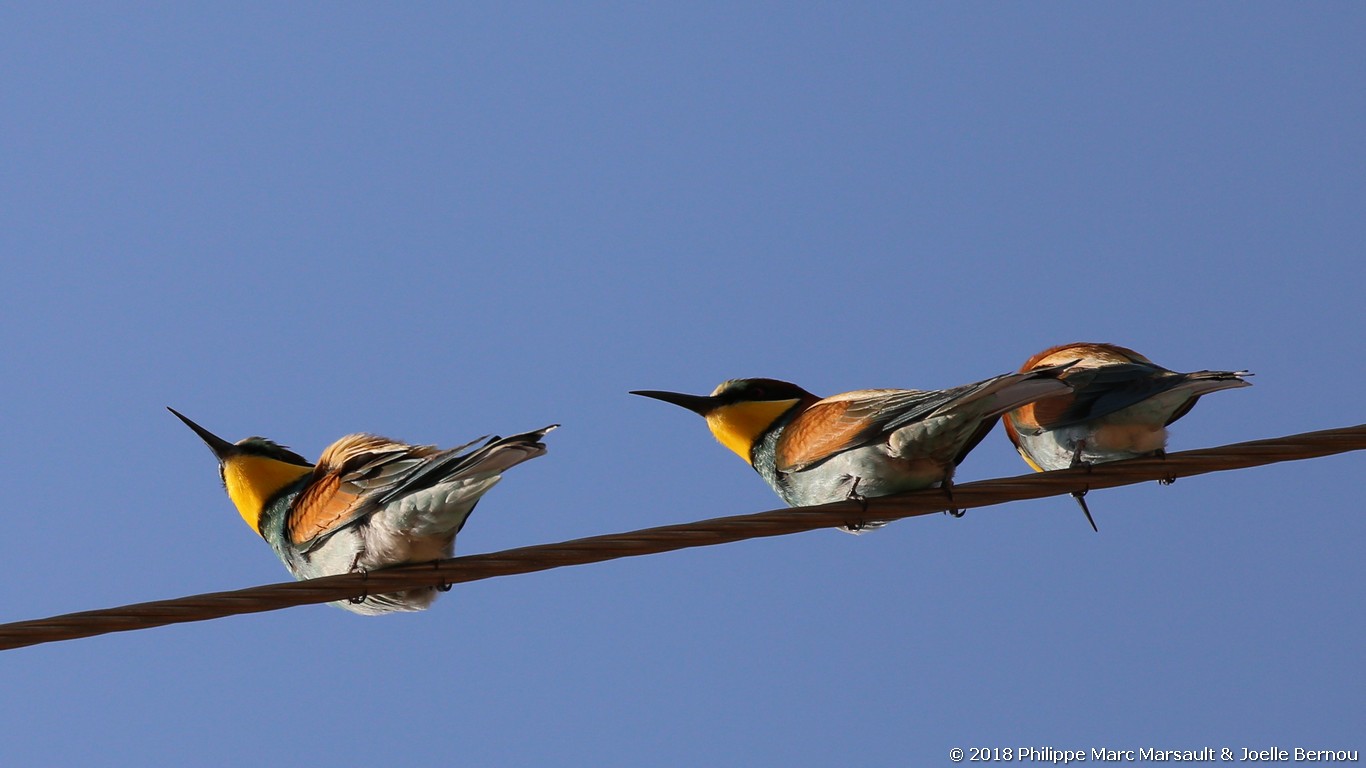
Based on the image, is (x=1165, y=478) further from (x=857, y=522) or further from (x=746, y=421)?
(x=746, y=421)

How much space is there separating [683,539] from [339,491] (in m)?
1.80

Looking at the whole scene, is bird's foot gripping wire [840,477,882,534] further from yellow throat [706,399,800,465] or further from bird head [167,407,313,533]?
bird head [167,407,313,533]

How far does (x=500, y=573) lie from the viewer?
476cm

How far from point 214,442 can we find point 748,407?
2354 mm

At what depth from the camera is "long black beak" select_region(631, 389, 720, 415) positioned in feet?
23.4

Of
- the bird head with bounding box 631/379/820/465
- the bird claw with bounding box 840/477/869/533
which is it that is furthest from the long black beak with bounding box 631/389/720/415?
the bird claw with bounding box 840/477/869/533

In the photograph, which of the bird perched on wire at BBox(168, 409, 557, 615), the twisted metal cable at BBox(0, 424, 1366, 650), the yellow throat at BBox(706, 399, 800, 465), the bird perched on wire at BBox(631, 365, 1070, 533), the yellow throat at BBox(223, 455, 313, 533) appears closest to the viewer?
the twisted metal cable at BBox(0, 424, 1366, 650)

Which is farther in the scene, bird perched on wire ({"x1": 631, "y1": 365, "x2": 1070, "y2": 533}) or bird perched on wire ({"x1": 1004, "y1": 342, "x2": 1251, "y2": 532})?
bird perched on wire ({"x1": 1004, "y1": 342, "x2": 1251, "y2": 532})

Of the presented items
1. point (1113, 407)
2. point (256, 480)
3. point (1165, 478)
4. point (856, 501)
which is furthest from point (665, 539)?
point (256, 480)

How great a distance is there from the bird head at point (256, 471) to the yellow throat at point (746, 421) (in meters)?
1.77

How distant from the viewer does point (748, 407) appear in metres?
6.97

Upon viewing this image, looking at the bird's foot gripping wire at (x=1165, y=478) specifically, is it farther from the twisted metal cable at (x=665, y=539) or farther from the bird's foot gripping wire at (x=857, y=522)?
the bird's foot gripping wire at (x=857, y=522)

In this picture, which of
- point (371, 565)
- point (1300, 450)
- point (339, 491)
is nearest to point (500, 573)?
point (371, 565)

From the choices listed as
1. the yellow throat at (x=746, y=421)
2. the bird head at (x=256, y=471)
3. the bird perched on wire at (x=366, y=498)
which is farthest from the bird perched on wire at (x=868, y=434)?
the bird head at (x=256, y=471)
